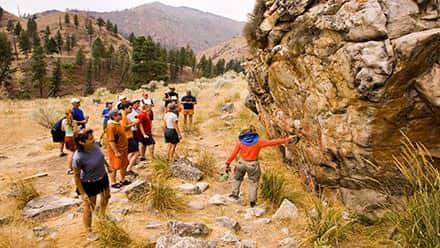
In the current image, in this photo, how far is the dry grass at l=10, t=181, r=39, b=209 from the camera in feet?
20.7

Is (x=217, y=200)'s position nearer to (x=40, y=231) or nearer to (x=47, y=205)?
(x=40, y=231)

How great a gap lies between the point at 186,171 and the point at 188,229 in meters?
2.61

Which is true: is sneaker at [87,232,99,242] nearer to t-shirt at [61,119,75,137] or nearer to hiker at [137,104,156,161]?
hiker at [137,104,156,161]

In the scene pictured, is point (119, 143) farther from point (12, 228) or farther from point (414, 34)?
point (414, 34)

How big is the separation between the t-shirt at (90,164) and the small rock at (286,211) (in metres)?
2.78

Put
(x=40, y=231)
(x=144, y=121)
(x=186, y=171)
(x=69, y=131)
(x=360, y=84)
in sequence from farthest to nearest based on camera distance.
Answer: (x=144, y=121) → (x=69, y=131) → (x=186, y=171) → (x=40, y=231) → (x=360, y=84)

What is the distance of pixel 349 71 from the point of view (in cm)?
483

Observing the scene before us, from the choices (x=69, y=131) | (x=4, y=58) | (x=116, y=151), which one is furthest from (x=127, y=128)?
(x=4, y=58)

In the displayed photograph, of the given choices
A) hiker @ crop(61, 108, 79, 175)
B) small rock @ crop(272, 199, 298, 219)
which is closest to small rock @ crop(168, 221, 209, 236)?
small rock @ crop(272, 199, 298, 219)

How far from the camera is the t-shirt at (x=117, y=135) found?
638 centimetres

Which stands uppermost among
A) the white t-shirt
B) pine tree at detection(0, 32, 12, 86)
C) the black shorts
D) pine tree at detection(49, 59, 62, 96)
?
the white t-shirt

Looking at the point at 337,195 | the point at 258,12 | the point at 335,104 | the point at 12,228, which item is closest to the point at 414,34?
the point at 335,104

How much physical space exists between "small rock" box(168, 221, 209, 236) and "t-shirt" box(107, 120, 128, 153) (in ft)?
7.27

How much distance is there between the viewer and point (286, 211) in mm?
5562
